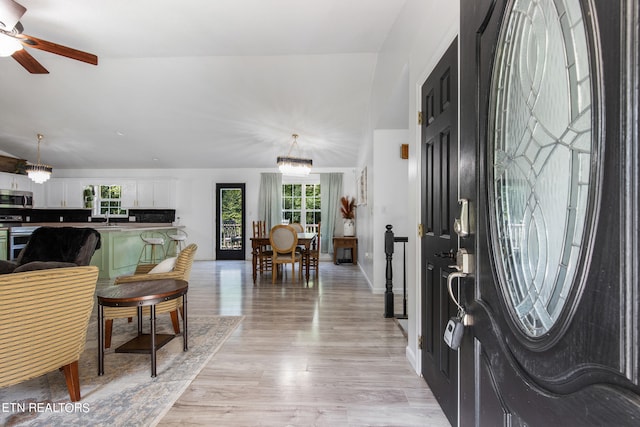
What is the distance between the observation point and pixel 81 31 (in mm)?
3428

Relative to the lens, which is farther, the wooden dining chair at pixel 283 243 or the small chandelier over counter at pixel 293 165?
the small chandelier over counter at pixel 293 165

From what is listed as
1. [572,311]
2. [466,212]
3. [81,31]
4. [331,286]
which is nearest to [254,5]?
[81,31]

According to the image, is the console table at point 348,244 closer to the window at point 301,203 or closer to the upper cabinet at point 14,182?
the window at point 301,203

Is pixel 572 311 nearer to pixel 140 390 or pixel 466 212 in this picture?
pixel 466 212

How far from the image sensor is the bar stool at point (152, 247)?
636cm

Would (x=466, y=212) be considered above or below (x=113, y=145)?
below

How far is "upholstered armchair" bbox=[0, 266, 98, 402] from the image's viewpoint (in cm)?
149

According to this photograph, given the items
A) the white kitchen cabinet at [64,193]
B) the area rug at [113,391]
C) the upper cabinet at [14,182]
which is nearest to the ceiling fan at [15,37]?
the area rug at [113,391]

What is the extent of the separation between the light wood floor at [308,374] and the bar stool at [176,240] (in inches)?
149

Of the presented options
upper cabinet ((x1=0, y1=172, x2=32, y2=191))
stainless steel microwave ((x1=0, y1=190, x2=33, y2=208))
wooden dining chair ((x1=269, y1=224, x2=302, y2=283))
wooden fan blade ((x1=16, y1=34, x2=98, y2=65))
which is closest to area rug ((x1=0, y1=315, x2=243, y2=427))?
wooden dining chair ((x1=269, y1=224, x2=302, y2=283))

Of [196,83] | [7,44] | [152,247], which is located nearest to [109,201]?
[152,247]

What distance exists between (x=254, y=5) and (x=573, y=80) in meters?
3.08

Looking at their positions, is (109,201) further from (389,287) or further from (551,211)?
(551,211)

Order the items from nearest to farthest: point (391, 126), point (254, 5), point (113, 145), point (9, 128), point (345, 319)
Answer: point (254, 5) < point (345, 319) < point (391, 126) < point (9, 128) < point (113, 145)
